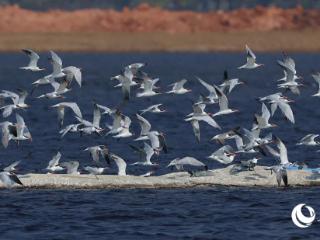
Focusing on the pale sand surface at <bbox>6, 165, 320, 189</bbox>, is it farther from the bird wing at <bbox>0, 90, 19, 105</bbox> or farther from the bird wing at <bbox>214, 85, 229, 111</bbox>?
the bird wing at <bbox>0, 90, 19, 105</bbox>

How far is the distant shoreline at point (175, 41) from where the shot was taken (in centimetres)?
17188

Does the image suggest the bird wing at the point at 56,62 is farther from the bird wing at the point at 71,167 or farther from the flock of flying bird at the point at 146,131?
the bird wing at the point at 71,167

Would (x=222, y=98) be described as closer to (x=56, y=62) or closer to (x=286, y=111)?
(x=286, y=111)

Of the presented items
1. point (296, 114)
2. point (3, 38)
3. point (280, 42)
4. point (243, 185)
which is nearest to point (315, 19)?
point (280, 42)

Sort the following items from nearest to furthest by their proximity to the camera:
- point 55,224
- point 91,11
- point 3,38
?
point 55,224 → point 3,38 → point 91,11

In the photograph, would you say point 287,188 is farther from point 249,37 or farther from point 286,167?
point 249,37

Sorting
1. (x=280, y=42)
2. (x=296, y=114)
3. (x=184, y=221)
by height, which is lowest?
(x=184, y=221)

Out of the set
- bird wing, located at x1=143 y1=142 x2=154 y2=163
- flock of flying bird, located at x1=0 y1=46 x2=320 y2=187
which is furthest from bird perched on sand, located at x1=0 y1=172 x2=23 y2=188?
bird wing, located at x1=143 y1=142 x2=154 y2=163

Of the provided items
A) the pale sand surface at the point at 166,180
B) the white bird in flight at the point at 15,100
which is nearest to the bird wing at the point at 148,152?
the pale sand surface at the point at 166,180

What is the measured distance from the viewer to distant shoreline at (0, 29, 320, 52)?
6767 inches

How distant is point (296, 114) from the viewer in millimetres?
72312

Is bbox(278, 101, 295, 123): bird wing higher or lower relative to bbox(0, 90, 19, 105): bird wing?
lower

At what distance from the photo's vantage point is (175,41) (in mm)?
179250

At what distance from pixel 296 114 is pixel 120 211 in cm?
3700
